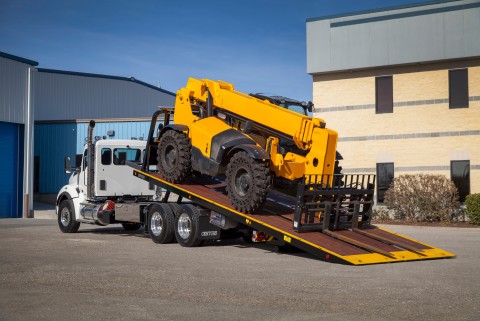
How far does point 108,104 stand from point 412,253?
3364 cm

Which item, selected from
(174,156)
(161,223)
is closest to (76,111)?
(174,156)

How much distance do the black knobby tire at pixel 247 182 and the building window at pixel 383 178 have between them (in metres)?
14.2

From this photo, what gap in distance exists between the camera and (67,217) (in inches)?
790

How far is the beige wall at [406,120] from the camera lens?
2627cm

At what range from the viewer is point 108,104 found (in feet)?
146

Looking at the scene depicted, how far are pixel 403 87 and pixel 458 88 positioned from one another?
2.17 metres

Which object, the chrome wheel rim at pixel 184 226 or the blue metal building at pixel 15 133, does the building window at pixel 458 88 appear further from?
the blue metal building at pixel 15 133

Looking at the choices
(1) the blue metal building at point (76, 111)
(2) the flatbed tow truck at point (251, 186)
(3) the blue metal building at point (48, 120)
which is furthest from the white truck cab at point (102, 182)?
(1) the blue metal building at point (76, 111)

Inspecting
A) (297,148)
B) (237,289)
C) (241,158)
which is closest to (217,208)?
(241,158)

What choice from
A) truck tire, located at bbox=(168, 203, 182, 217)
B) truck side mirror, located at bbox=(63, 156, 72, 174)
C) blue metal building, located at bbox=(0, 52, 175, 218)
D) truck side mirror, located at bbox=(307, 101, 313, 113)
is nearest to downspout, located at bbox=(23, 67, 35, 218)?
blue metal building, located at bbox=(0, 52, 175, 218)

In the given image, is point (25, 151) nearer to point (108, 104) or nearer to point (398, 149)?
point (108, 104)

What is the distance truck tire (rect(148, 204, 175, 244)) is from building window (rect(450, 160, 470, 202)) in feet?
45.9

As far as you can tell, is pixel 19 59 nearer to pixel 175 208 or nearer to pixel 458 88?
pixel 175 208

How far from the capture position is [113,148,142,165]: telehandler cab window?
19609mm
